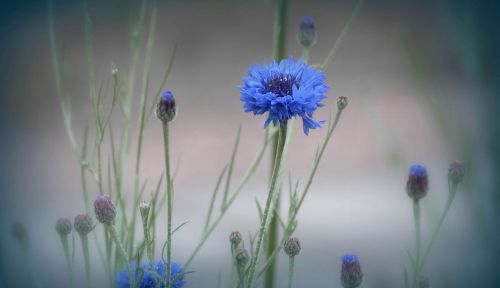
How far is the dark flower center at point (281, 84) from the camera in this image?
577mm

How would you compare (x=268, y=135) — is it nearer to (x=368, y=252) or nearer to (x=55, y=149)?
(x=368, y=252)

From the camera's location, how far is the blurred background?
1796mm

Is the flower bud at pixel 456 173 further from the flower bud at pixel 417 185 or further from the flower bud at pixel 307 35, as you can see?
the flower bud at pixel 307 35

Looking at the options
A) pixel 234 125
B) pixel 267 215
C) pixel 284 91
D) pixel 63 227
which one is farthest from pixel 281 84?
pixel 234 125

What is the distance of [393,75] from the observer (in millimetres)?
2447

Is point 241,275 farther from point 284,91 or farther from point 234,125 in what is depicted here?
point 234,125

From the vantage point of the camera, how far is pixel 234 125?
2287mm

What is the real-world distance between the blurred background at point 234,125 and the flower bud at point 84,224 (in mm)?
921

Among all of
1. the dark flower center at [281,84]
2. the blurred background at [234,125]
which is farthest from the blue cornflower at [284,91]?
the blurred background at [234,125]

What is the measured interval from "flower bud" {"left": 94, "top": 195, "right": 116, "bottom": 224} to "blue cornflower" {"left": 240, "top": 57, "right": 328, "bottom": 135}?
14 centimetres

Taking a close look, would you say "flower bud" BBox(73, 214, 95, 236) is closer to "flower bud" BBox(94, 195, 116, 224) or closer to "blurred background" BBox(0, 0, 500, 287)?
"flower bud" BBox(94, 195, 116, 224)

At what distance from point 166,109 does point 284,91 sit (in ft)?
0.33

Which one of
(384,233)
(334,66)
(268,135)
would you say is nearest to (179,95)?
(334,66)

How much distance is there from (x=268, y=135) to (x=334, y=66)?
1.84 meters
